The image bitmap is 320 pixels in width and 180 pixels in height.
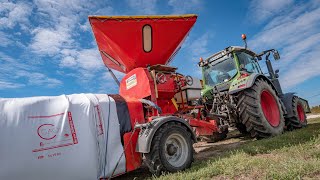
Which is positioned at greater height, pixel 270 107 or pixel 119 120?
pixel 270 107

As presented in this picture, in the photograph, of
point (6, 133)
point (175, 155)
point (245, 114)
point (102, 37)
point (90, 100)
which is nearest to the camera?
point (6, 133)

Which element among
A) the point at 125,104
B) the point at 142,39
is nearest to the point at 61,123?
the point at 125,104

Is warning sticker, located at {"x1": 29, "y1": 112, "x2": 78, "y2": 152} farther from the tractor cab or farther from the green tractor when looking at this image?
the tractor cab

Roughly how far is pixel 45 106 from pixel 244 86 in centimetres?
488

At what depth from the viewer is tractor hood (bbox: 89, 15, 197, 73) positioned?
17.7 ft

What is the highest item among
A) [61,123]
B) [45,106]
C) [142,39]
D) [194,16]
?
[194,16]

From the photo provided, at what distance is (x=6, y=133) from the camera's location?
3.63m

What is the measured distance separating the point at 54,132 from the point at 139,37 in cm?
264

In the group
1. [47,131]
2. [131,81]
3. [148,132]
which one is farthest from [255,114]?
[47,131]

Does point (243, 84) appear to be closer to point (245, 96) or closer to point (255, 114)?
point (245, 96)

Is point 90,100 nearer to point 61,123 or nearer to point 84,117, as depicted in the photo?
point 84,117

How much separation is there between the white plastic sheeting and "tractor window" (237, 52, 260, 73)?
5055 millimetres

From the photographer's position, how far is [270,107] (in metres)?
7.92

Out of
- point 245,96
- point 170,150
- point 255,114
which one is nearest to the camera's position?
point 170,150
